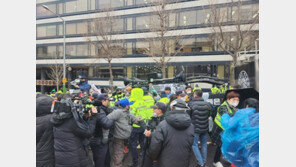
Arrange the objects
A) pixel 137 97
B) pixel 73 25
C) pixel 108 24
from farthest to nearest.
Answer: pixel 73 25 < pixel 108 24 < pixel 137 97

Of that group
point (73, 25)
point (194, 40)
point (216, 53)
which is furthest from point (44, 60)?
point (216, 53)

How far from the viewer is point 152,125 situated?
12.5ft

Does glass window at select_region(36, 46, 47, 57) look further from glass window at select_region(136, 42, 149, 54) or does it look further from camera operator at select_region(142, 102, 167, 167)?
camera operator at select_region(142, 102, 167, 167)

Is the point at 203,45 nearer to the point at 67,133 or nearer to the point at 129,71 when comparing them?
the point at 129,71

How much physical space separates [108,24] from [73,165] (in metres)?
21.2

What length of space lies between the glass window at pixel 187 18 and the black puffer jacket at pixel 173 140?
2383 cm

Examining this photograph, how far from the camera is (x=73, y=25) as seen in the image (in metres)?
31.3

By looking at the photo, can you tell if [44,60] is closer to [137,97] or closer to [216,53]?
[216,53]

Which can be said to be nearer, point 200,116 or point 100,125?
point 100,125

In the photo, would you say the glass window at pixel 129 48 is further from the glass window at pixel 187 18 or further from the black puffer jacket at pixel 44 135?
the black puffer jacket at pixel 44 135

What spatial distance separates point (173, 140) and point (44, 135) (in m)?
2.09

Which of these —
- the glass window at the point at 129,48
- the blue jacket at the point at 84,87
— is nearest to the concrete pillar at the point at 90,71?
the glass window at the point at 129,48

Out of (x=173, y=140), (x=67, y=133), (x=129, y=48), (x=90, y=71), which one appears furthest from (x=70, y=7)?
(x=173, y=140)

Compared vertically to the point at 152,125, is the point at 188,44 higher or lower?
higher
